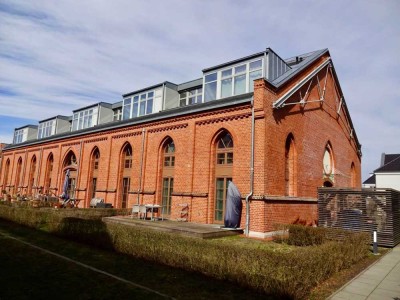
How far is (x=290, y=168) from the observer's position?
18.1 meters

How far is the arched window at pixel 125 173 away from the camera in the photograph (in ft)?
78.3

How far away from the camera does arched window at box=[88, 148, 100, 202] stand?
27141 mm

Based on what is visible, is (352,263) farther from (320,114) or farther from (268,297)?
(320,114)

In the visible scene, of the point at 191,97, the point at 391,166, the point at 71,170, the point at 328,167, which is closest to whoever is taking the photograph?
the point at 328,167

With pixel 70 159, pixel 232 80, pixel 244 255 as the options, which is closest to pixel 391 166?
pixel 232 80

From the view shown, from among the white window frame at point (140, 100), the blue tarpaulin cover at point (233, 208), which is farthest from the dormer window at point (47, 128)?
the blue tarpaulin cover at point (233, 208)

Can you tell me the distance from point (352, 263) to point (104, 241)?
8.84 m

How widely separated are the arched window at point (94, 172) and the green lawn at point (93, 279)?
16930mm

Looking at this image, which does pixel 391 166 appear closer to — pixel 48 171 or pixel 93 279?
pixel 48 171

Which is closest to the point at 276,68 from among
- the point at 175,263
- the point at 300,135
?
the point at 300,135

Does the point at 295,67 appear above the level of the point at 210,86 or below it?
above

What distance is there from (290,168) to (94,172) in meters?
17.9

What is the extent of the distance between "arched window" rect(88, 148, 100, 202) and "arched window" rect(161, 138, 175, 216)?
29.5 ft

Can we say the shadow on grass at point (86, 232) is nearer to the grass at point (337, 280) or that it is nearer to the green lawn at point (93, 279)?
the green lawn at point (93, 279)
